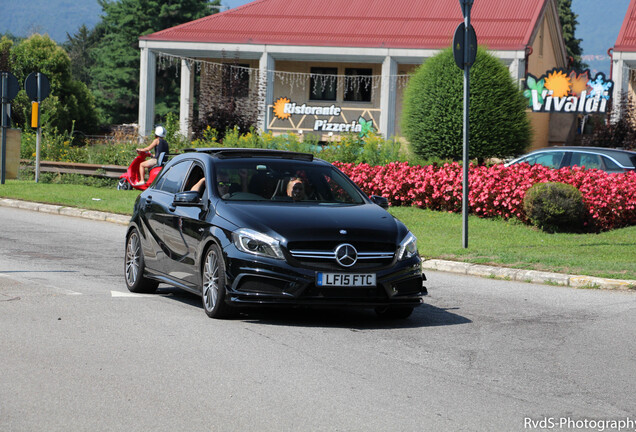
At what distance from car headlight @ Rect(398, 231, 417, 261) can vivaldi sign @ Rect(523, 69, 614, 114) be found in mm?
26353

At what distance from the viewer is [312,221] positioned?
8734 mm

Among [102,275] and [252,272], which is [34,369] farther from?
[102,275]

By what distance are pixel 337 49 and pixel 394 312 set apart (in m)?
30.5

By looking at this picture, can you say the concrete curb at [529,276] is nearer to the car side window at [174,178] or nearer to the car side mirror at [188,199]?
the car side window at [174,178]

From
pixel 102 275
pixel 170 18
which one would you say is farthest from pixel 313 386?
pixel 170 18

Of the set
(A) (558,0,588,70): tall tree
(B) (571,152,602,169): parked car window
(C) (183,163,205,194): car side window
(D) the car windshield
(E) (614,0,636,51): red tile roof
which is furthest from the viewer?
(A) (558,0,588,70): tall tree

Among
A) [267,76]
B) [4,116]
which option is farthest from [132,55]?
[4,116]

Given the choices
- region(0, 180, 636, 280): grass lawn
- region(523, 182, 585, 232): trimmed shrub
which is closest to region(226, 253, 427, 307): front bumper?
region(0, 180, 636, 280): grass lawn

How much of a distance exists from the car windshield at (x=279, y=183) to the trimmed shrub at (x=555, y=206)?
25.1 feet

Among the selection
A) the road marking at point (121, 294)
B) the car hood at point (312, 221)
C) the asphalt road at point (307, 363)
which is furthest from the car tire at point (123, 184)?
the car hood at point (312, 221)

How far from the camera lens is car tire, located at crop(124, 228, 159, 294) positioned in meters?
10.6

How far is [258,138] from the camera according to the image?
27.3 m

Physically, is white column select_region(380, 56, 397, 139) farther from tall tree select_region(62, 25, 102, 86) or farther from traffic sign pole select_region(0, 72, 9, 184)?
tall tree select_region(62, 25, 102, 86)

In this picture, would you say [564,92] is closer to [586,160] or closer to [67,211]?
[586,160]
